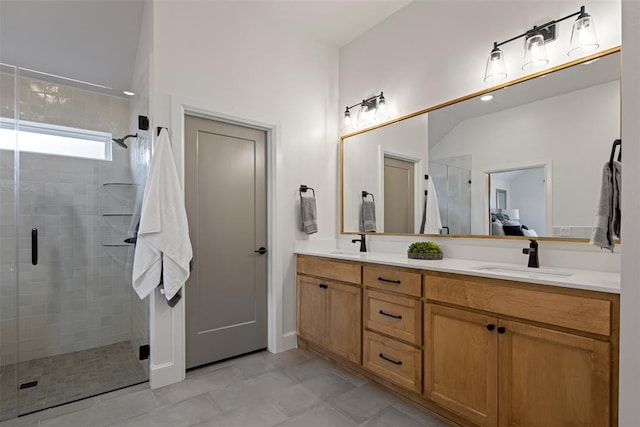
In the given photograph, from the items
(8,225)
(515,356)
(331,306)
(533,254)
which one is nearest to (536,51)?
(533,254)

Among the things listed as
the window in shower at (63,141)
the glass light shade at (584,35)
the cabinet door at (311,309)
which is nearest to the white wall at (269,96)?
the cabinet door at (311,309)

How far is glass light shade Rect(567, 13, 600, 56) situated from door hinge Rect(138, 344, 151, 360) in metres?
3.41

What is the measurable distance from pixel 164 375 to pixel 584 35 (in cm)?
344

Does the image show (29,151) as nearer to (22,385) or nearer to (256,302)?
(22,385)

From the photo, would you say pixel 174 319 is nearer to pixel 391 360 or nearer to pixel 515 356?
pixel 391 360

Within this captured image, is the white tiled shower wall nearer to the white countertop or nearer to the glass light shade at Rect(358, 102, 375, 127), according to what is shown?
the glass light shade at Rect(358, 102, 375, 127)

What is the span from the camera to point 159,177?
2303 millimetres

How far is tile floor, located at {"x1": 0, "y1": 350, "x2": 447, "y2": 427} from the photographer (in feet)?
6.34

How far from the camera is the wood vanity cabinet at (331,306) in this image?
97.0 inches

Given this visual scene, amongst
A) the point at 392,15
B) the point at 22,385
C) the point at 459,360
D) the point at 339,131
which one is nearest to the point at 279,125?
the point at 339,131

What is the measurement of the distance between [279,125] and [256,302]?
1652 mm

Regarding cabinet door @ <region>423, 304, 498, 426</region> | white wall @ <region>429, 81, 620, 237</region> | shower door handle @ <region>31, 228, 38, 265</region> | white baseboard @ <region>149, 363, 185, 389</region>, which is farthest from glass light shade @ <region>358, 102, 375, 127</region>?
shower door handle @ <region>31, 228, 38, 265</region>

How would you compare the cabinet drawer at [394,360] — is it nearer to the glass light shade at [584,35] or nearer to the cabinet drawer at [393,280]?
the cabinet drawer at [393,280]

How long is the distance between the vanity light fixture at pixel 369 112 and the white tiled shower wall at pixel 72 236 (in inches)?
85.8
